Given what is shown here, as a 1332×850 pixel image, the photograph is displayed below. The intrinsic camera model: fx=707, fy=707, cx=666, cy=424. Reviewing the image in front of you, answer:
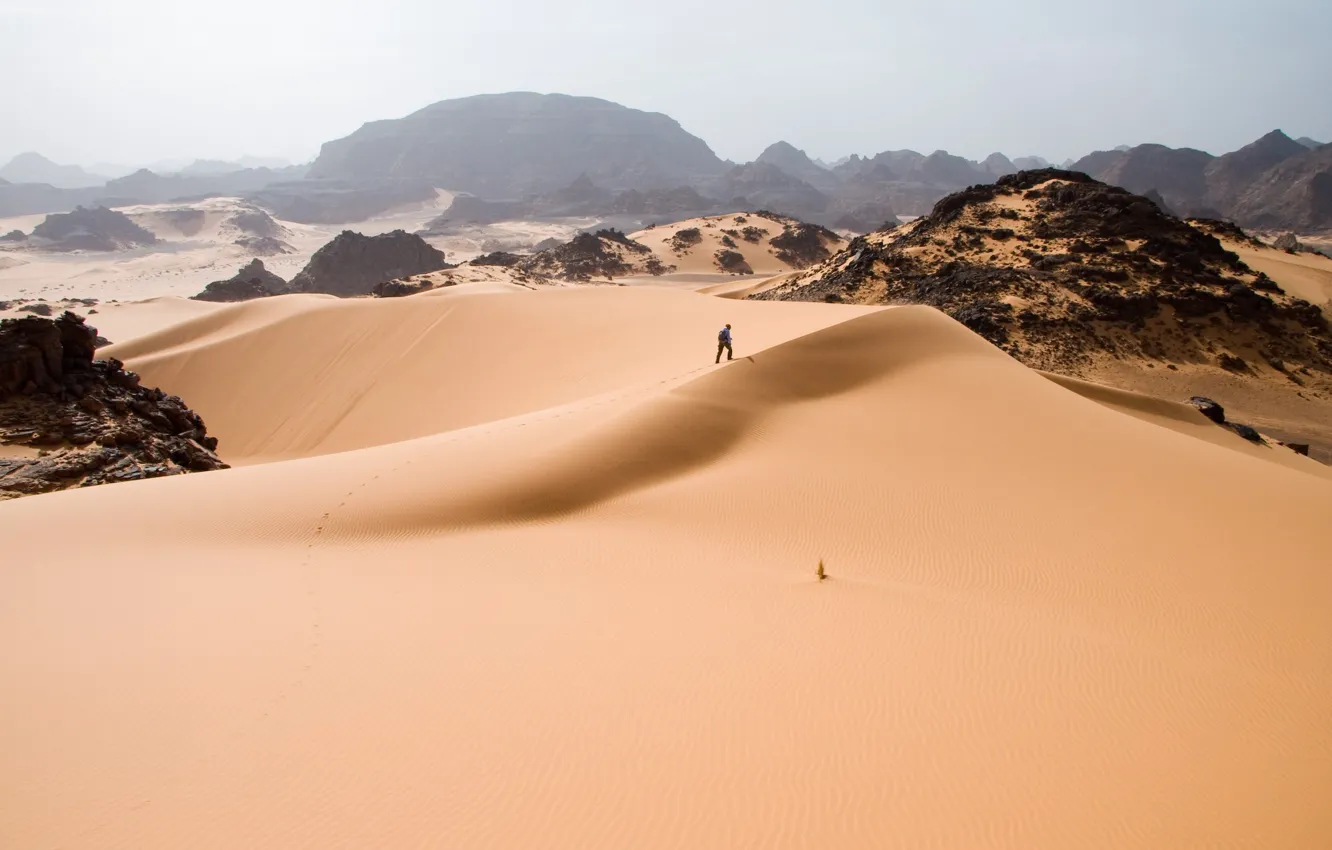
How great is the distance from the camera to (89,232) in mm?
77688

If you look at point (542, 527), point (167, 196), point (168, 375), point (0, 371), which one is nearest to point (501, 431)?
point (542, 527)

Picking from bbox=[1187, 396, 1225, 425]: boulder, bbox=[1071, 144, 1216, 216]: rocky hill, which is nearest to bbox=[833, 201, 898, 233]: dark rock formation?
bbox=[1071, 144, 1216, 216]: rocky hill

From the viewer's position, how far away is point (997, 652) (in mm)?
4500

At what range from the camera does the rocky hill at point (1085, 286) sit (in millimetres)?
23875

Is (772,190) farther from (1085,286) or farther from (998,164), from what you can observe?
(1085,286)

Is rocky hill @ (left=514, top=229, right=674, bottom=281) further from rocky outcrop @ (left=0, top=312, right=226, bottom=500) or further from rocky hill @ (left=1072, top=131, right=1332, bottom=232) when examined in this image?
rocky hill @ (left=1072, top=131, right=1332, bottom=232)

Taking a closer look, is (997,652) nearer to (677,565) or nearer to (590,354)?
(677,565)

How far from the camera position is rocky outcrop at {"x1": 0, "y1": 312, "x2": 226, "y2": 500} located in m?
8.86

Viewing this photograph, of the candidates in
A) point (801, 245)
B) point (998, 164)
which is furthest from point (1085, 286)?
point (998, 164)

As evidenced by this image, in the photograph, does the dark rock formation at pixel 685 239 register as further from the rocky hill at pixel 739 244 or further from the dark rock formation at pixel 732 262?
the dark rock formation at pixel 732 262

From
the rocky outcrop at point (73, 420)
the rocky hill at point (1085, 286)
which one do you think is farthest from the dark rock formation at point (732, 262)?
the rocky outcrop at point (73, 420)

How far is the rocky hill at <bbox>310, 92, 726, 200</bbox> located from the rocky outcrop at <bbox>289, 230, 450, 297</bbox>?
96.9 metres

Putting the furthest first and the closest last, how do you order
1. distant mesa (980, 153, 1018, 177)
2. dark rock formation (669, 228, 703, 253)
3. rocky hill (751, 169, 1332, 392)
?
distant mesa (980, 153, 1018, 177) → dark rock formation (669, 228, 703, 253) → rocky hill (751, 169, 1332, 392)

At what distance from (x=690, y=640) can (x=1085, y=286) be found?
27499 mm
